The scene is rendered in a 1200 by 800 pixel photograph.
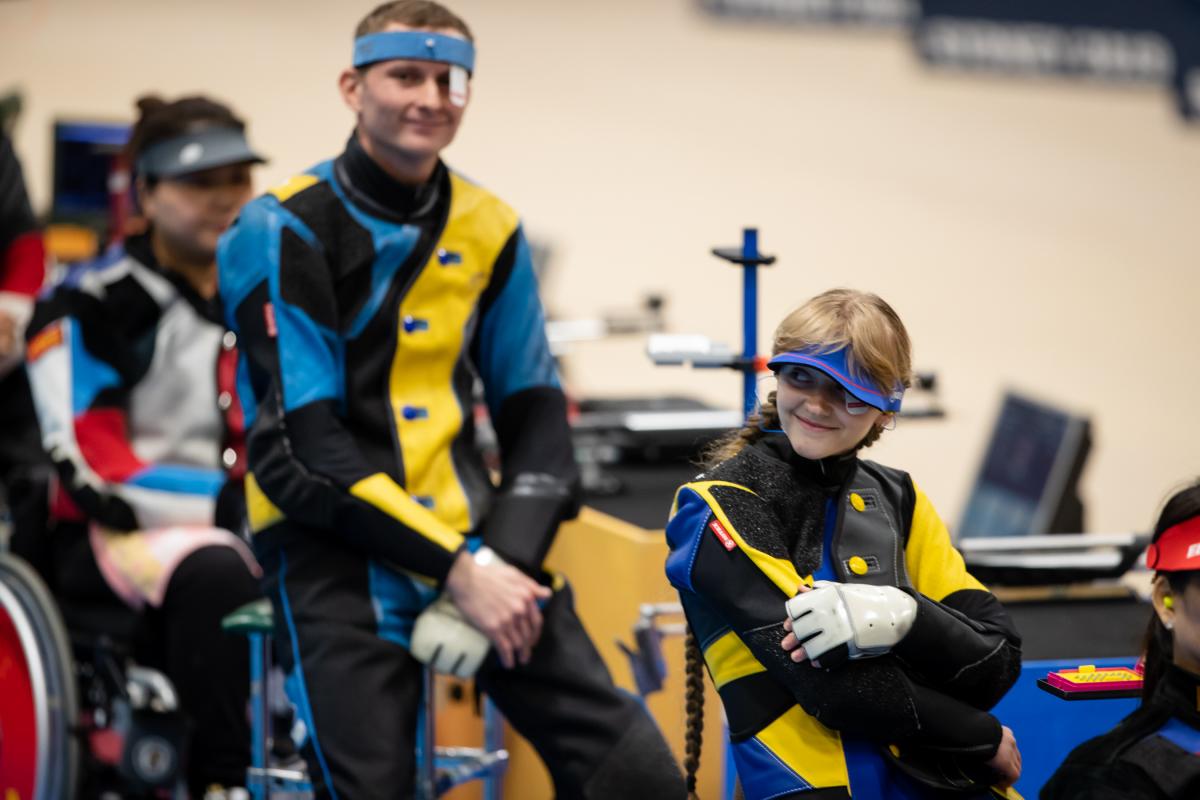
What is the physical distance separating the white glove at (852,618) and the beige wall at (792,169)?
472 cm

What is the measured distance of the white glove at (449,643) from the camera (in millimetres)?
2145

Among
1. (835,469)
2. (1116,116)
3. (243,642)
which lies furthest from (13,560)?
(1116,116)

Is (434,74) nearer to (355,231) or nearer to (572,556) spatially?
(355,231)

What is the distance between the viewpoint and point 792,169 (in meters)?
7.50

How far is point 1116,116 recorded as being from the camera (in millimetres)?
8094

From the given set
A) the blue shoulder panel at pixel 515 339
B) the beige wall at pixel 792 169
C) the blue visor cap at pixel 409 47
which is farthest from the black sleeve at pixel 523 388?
the beige wall at pixel 792 169

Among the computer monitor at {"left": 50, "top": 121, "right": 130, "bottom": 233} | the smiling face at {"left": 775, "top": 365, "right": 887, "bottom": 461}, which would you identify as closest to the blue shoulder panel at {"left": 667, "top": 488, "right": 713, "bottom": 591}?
the smiling face at {"left": 775, "top": 365, "right": 887, "bottom": 461}

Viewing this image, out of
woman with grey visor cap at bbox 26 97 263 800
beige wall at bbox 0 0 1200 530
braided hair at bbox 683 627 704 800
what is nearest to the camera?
braided hair at bbox 683 627 704 800

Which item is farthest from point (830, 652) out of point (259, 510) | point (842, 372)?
point (259, 510)

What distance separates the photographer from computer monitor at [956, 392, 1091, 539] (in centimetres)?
351

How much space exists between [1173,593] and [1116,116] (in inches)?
268

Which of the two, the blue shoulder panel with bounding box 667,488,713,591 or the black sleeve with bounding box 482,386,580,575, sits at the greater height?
the blue shoulder panel with bounding box 667,488,713,591

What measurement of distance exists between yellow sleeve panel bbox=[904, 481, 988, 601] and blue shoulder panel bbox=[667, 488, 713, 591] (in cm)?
22

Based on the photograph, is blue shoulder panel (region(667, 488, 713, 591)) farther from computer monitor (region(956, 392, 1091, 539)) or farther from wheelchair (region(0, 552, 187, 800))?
computer monitor (region(956, 392, 1091, 539))
